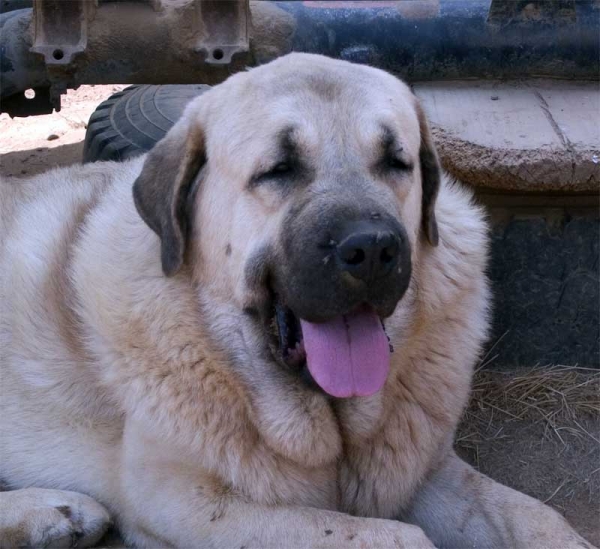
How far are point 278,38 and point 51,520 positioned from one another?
2.73 meters

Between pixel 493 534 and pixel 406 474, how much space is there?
330 mm

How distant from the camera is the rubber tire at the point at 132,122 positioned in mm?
4957

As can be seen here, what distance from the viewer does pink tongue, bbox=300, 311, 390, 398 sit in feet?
8.66

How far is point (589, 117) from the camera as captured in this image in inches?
153

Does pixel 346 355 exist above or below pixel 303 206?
below

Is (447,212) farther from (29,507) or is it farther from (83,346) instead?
(29,507)

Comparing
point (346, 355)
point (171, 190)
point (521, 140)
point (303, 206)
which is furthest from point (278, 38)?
point (346, 355)

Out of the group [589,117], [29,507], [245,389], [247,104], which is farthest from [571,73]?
[29,507]

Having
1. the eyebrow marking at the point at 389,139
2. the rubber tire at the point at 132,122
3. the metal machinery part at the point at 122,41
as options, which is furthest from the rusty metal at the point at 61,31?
the eyebrow marking at the point at 389,139

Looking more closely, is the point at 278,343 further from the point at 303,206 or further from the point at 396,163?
the point at 396,163

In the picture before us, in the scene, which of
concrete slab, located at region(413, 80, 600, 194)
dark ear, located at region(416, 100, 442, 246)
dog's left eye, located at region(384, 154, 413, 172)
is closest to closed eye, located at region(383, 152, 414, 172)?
dog's left eye, located at region(384, 154, 413, 172)

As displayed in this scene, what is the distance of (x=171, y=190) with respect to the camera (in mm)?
2850

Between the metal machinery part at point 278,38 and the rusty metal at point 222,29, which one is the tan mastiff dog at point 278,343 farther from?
the rusty metal at point 222,29

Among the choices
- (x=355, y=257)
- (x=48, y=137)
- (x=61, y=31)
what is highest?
(x=355, y=257)
